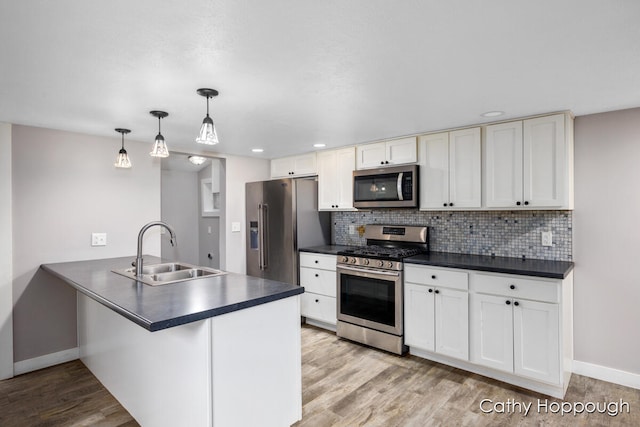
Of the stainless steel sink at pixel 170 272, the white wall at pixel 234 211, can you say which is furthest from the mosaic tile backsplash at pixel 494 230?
the stainless steel sink at pixel 170 272

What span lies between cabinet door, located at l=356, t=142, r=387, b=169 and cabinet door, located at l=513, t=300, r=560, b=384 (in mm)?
1862

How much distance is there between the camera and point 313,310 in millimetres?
4027

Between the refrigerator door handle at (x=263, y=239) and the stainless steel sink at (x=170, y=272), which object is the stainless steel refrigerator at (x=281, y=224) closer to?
the refrigerator door handle at (x=263, y=239)

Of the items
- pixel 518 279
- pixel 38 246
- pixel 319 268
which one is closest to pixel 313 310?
pixel 319 268

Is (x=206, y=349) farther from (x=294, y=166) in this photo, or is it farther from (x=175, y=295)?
(x=294, y=166)

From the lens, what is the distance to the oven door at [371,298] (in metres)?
3.22

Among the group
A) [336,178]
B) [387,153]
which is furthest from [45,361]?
[387,153]

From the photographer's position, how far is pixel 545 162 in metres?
2.68

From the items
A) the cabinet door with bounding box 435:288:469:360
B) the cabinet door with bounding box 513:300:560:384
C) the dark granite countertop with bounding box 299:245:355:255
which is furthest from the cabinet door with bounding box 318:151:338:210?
the cabinet door with bounding box 513:300:560:384

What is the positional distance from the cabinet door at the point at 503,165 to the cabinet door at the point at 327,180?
169 centimetres

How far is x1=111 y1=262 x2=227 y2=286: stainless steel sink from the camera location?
248cm

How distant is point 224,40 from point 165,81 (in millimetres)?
663

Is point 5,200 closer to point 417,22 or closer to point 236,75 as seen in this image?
point 236,75

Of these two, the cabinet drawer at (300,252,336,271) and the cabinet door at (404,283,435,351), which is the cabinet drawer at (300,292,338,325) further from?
the cabinet door at (404,283,435,351)
